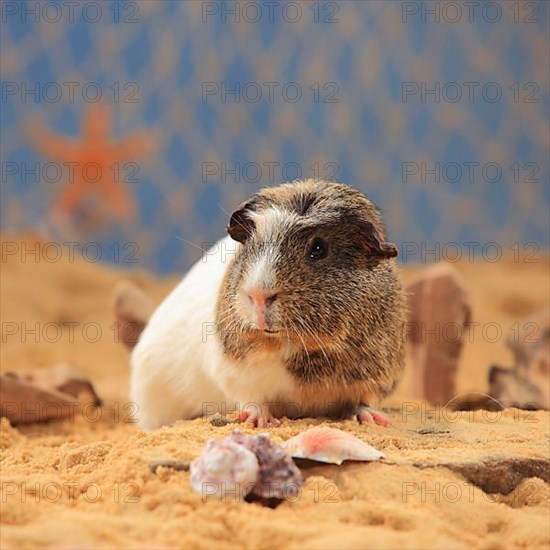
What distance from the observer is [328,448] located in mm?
2020

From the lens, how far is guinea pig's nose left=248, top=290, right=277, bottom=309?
7.66 feet

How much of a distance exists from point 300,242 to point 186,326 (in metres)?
0.87

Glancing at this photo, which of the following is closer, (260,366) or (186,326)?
(260,366)

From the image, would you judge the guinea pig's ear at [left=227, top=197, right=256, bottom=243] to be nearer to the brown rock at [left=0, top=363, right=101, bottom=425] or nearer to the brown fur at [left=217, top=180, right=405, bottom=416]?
the brown fur at [left=217, top=180, right=405, bottom=416]

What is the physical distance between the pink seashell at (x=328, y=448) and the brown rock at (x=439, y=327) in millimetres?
2272

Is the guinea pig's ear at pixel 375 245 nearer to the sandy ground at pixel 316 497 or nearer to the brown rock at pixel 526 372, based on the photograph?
the sandy ground at pixel 316 497

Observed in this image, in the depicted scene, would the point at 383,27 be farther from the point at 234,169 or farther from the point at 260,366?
the point at 260,366

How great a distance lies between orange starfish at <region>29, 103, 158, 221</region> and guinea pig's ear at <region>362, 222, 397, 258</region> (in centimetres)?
506

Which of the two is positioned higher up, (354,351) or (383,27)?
(383,27)

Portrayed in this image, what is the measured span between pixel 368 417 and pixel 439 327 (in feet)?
5.81

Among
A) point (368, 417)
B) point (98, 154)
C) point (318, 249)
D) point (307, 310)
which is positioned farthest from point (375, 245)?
point (98, 154)

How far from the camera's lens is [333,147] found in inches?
295

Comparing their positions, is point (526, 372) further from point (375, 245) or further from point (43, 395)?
point (43, 395)

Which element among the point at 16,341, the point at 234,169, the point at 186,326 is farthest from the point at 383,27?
the point at 186,326
